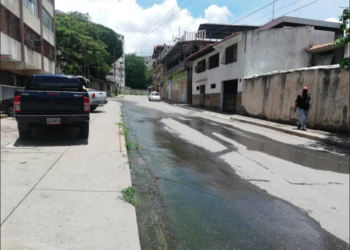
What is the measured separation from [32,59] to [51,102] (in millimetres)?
17991

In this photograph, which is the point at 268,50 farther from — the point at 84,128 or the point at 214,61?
the point at 84,128

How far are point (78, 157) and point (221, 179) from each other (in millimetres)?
2966

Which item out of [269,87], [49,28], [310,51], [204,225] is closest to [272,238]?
[204,225]

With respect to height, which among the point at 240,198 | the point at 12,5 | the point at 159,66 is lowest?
the point at 240,198

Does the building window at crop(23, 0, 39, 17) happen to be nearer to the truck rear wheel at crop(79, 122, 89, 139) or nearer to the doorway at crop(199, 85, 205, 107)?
the doorway at crop(199, 85, 205, 107)

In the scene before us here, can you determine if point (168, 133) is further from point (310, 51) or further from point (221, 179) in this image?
point (310, 51)

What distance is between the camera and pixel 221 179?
16.7 ft

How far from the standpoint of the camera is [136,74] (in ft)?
304

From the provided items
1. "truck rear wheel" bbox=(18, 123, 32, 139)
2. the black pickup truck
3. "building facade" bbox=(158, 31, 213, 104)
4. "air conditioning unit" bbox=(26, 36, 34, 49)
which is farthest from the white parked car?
"building facade" bbox=(158, 31, 213, 104)

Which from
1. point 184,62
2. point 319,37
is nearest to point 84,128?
point 319,37

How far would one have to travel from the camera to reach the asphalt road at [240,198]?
3096 mm

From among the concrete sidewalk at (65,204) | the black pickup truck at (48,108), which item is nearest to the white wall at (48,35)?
the black pickup truck at (48,108)

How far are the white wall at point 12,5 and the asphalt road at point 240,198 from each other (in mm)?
15759

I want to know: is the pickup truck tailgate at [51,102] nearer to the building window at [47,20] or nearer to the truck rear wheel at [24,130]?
the truck rear wheel at [24,130]
